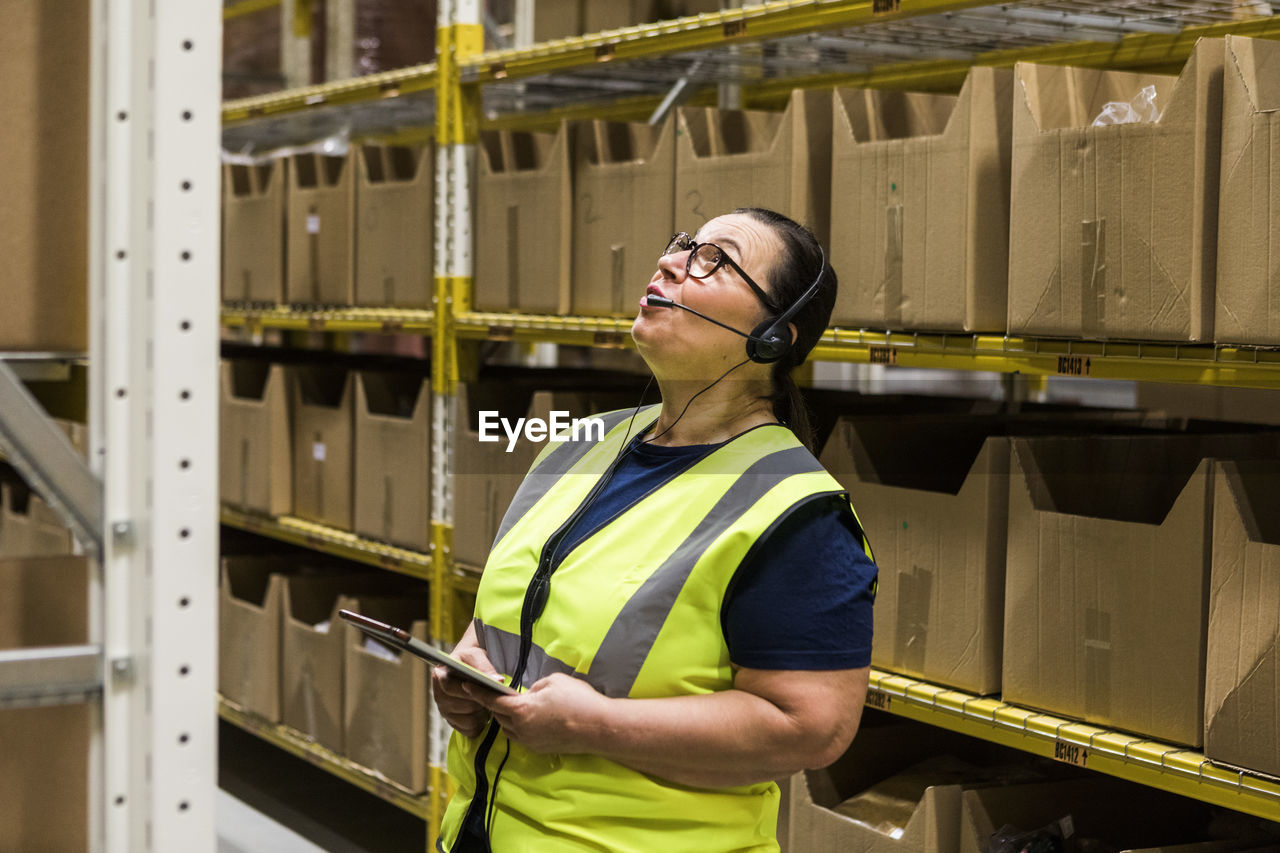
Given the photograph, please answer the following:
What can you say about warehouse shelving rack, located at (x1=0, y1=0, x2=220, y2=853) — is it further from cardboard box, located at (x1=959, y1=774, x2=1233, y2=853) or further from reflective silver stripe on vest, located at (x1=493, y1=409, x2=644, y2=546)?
cardboard box, located at (x1=959, y1=774, x2=1233, y2=853)

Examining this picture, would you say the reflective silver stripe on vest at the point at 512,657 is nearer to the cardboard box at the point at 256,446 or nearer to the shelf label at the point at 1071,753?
the shelf label at the point at 1071,753

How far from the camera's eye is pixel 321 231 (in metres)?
3.71

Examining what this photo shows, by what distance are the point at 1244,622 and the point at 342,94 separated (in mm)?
2578

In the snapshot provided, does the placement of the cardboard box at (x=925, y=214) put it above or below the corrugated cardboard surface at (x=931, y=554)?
above

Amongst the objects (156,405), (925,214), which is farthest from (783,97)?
(156,405)

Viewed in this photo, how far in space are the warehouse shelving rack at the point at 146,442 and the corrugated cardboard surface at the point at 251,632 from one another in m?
2.76

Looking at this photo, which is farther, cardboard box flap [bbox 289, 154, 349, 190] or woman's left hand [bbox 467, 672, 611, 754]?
cardboard box flap [bbox 289, 154, 349, 190]

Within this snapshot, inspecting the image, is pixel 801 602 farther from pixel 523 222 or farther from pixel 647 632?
pixel 523 222

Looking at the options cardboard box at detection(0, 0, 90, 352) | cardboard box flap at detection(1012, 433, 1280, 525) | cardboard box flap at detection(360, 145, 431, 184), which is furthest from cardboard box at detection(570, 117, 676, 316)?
cardboard box at detection(0, 0, 90, 352)

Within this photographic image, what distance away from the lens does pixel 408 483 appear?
3383 mm

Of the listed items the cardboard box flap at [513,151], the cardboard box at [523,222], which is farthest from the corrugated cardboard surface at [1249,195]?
the cardboard box flap at [513,151]

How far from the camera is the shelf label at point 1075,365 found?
77.6 inches

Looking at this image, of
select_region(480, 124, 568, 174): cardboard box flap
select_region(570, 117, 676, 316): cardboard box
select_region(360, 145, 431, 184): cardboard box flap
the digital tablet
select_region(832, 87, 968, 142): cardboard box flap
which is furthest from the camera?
select_region(360, 145, 431, 184): cardboard box flap

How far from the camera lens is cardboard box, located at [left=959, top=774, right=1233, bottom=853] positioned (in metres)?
2.15
